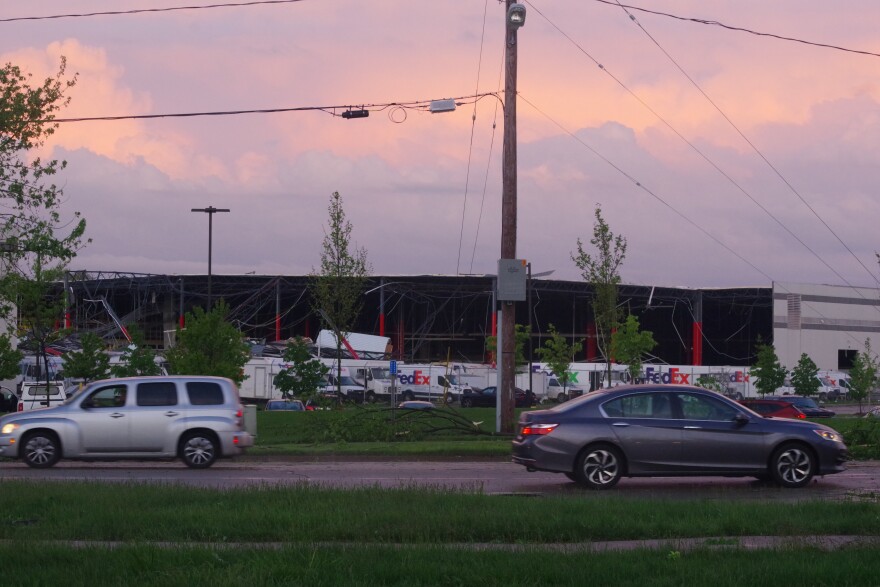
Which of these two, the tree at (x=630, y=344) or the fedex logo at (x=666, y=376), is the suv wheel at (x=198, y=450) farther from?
the fedex logo at (x=666, y=376)

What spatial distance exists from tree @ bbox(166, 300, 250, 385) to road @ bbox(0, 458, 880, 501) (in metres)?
17.9

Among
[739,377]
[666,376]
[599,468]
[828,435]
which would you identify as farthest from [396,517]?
[739,377]

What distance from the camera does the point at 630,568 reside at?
25.1 feet

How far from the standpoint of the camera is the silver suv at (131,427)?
1842 cm

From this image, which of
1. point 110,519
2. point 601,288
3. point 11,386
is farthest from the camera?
point 11,386

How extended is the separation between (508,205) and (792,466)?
1052 centimetres

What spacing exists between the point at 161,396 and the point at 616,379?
48135 mm

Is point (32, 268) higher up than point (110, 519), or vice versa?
point (32, 268)

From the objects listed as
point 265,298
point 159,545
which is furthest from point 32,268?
point 265,298

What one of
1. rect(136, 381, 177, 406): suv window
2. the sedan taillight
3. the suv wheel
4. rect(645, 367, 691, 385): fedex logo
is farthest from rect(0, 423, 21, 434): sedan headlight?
rect(645, 367, 691, 385): fedex logo

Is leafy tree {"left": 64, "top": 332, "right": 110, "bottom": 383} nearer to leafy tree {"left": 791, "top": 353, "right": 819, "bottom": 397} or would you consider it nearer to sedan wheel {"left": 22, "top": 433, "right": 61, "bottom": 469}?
sedan wheel {"left": 22, "top": 433, "right": 61, "bottom": 469}

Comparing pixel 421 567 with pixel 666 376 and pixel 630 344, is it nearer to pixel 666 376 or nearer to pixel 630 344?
pixel 630 344

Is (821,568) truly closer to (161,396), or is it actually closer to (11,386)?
(161,396)

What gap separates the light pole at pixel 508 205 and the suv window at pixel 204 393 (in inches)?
272
